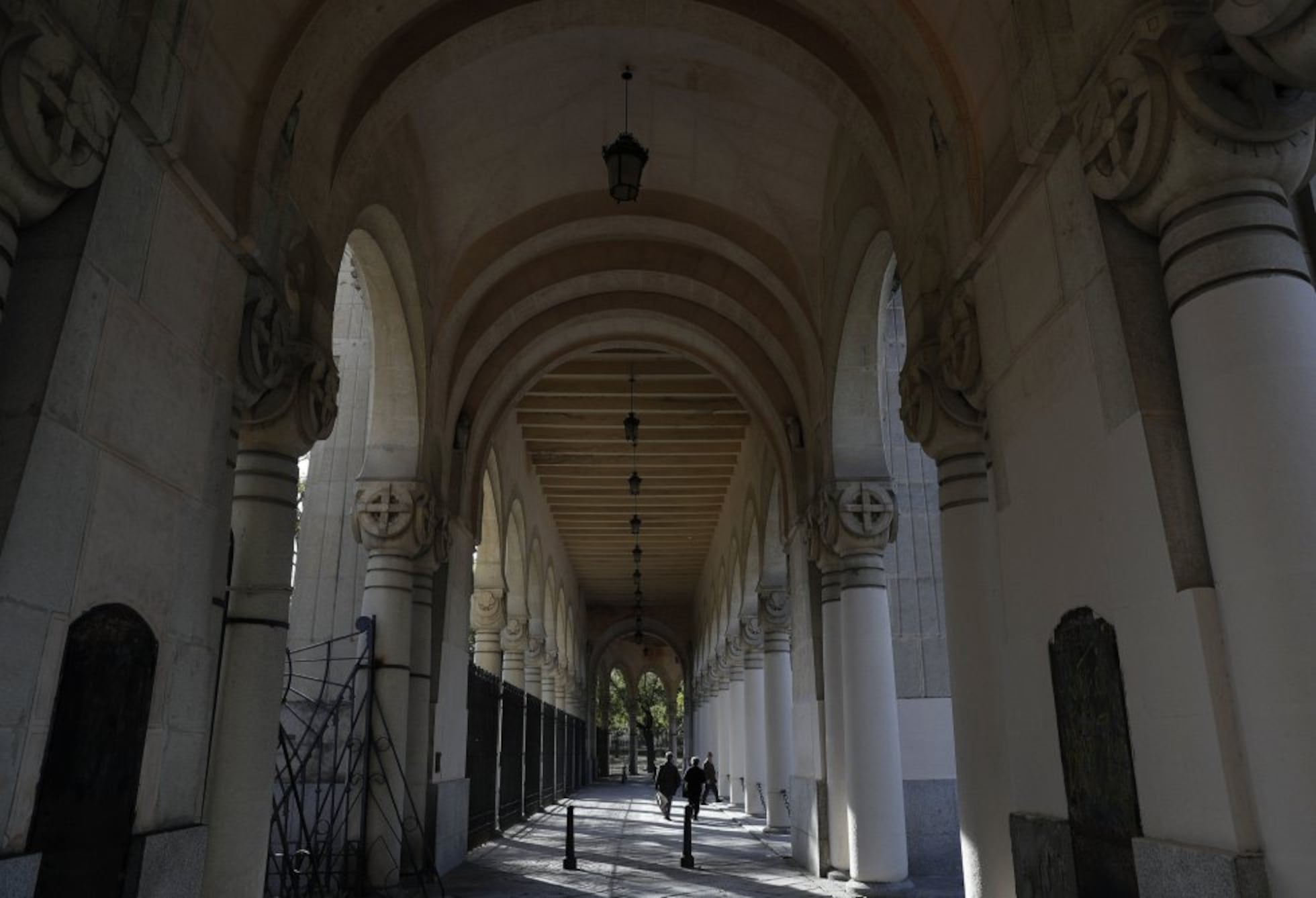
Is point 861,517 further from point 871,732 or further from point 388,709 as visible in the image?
point 388,709

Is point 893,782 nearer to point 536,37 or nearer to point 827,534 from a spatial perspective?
point 827,534

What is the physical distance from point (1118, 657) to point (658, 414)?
45.2 ft

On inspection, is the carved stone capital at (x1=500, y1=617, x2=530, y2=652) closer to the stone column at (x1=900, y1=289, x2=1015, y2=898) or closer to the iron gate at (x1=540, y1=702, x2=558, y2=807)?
the iron gate at (x1=540, y1=702, x2=558, y2=807)

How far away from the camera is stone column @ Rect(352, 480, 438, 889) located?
A: 27.3ft

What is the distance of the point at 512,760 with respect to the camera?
15820 millimetres

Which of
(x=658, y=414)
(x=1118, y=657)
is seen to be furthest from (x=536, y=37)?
(x=658, y=414)

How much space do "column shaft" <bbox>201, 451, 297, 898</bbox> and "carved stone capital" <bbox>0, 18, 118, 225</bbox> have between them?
2111 mm

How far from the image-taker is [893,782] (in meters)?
8.04

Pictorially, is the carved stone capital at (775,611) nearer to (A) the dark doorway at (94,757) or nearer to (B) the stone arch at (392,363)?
(B) the stone arch at (392,363)

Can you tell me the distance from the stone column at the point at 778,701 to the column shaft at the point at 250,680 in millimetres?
9507

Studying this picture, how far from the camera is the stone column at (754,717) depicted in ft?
56.9

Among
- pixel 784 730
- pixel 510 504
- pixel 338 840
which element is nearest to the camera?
pixel 338 840

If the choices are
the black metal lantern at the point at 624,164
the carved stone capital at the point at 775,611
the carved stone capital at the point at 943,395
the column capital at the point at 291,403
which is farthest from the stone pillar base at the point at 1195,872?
the carved stone capital at the point at 775,611

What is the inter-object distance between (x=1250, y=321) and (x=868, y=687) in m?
5.78
